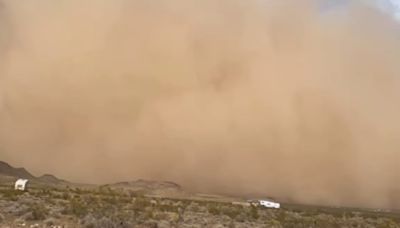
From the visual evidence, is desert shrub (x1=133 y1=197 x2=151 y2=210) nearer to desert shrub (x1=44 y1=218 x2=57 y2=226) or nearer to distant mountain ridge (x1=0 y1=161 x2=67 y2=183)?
desert shrub (x1=44 y1=218 x2=57 y2=226)

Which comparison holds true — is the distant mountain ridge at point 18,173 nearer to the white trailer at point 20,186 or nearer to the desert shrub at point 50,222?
the white trailer at point 20,186

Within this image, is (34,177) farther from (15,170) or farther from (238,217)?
(238,217)

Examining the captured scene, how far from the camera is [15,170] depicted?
13412cm

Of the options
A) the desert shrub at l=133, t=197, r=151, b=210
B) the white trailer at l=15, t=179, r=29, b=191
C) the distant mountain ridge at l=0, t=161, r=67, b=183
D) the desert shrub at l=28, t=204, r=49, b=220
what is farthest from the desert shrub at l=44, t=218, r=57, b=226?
the distant mountain ridge at l=0, t=161, r=67, b=183

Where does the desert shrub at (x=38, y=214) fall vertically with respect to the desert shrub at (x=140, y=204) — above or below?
below

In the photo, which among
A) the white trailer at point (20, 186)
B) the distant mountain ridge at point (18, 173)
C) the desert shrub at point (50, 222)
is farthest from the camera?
the distant mountain ridge at point (18, 173)

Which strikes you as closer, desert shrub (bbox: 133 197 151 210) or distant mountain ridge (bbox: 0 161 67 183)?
desert shrub (bbox: 133 197 151 210)

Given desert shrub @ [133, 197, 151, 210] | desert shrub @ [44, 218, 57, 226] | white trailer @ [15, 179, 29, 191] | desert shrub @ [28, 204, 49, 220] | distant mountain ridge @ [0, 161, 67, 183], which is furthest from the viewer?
distant mountain ridge @ [0, 161, 67, 183]

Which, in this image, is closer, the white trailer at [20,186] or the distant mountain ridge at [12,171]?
the white trailer at [20,186]

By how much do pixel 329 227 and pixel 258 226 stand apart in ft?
15.2

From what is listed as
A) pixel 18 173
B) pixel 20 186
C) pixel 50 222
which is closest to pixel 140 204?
pixel 50 222

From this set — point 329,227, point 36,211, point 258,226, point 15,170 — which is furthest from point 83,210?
point 15,170

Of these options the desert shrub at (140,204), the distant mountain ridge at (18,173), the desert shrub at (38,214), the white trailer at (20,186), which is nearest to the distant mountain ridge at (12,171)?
the distant mountain ridge at (18,173)

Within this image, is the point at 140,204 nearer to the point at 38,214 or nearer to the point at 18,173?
the point at 38,214
